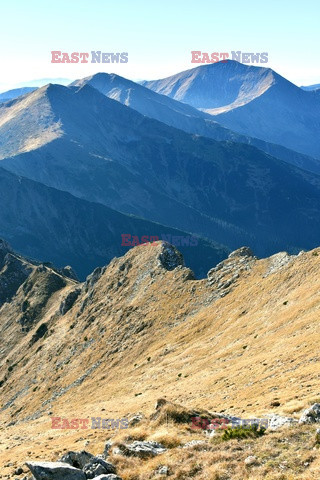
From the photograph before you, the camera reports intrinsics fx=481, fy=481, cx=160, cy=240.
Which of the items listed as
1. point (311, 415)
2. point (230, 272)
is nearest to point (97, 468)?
point (311, 415)

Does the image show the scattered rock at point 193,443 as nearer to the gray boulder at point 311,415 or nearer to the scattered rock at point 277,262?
the gray boulder at point 311,415

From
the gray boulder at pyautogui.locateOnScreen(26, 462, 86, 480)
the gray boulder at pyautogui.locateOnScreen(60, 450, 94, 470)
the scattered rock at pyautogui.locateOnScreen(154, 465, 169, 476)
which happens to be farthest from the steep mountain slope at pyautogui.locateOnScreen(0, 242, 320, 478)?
the gray boulder at pyautogui.locateOnScreen(26, 462, 86, 480)

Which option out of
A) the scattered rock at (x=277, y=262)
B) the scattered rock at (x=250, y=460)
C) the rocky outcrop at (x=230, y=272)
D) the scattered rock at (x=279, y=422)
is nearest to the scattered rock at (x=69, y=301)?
the rocky outcrop at (x=230, y=272)

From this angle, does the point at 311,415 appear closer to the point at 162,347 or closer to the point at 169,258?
the point at 162,347

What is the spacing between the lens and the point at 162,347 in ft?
282

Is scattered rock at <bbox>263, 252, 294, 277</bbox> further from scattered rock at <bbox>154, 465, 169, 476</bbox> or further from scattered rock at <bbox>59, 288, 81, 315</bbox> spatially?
scattered rock at <bbox>59, 288, 81, 315</bbox>

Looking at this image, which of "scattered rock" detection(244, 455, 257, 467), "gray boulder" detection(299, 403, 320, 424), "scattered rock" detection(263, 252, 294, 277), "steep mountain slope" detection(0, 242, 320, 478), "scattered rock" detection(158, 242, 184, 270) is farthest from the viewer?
"scattered rock" detection(158, 242, 184, 270)

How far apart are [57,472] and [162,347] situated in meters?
59.3

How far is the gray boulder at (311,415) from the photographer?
2931 centimetres

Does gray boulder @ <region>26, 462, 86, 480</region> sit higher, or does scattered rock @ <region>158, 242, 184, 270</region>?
gray boulder @ <region>26, 462, 86, 480</region>

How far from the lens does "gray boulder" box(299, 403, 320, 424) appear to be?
29.3 m

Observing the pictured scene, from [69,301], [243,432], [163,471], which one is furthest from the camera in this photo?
[69,301]

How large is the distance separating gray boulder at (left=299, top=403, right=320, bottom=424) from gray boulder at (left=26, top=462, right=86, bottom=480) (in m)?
13.6

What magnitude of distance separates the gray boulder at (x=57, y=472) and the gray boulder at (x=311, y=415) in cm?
1359
